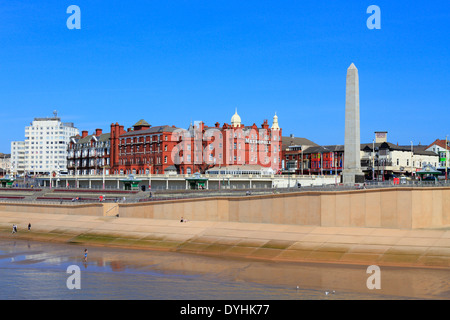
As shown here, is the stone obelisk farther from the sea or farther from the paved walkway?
the sea

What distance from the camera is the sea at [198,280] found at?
31.8m

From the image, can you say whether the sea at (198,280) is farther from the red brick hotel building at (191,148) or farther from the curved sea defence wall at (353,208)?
the red brick hotel building at (191,148)

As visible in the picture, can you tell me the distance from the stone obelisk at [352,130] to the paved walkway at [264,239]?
1107 centimetres

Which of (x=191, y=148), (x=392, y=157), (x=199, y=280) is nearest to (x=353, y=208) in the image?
(x=199, y=280)

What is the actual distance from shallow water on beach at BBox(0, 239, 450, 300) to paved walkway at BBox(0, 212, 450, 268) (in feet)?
7.06

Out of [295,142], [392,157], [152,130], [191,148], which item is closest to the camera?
[191,148]

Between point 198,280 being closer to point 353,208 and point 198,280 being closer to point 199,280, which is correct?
point 199,280

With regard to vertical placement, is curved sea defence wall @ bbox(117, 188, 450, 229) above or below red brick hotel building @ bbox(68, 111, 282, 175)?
below

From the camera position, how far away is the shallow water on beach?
3195 cm

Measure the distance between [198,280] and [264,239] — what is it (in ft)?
44.4

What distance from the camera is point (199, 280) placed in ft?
120

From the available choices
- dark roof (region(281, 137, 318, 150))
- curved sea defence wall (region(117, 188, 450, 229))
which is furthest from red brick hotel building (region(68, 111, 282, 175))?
curved sea defence wall (region(117, 188, 450, 229))

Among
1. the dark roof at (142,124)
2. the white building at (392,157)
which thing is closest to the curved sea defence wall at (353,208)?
the white building at (392,157)
